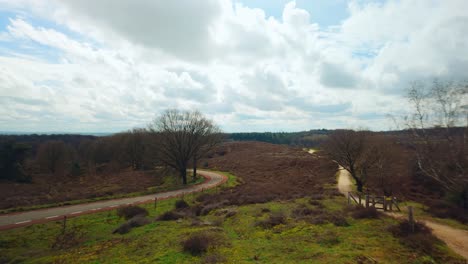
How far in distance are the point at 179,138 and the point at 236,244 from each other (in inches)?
1316

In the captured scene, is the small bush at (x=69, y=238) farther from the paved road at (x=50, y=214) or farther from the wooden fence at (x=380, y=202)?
the wooden fence at (x=380, y=202)

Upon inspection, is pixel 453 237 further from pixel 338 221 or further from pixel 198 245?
pixel 198 245

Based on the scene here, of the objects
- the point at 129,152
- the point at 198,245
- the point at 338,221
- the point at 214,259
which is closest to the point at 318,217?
the point at 338,221

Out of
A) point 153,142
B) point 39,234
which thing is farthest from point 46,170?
point 39,234

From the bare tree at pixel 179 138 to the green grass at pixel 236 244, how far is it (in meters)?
25.7

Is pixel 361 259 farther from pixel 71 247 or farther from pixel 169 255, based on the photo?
pixel 71 247

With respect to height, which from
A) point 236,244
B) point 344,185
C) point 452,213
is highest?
point 236,244

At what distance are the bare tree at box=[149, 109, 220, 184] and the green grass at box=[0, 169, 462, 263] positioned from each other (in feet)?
84.3

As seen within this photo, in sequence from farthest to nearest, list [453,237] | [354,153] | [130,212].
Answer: [354,153] < [130,212] < [453,237]

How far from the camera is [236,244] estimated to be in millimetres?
11836

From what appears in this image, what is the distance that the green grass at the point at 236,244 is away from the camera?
32.5ft

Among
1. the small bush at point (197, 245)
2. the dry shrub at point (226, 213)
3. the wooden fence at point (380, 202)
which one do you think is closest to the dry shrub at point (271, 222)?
the dry shrub at point (226, 213)

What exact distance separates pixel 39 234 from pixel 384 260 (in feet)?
67.3

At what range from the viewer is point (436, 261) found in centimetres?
926
